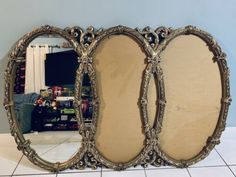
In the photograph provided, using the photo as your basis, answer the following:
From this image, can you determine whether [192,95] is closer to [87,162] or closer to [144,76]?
[144,76]

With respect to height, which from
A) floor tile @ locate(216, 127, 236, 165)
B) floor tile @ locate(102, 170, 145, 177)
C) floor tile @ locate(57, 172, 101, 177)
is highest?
floor tile @ locate(216, 127, 236, 165)

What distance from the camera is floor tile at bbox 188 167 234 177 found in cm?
144

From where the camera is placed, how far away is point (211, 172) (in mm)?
1462

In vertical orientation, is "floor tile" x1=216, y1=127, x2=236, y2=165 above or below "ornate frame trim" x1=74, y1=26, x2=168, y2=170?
below

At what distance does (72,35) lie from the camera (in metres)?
1.44

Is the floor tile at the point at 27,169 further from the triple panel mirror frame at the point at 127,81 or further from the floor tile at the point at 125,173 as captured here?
the floor tile at the point at 125,173

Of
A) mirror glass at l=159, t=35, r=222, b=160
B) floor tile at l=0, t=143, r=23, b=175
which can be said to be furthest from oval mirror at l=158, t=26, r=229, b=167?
floor tile at l=0, t=143, r=23, b=175

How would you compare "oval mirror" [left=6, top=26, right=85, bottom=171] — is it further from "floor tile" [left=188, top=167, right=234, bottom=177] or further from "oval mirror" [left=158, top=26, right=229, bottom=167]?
"floor tile" [left=188, top=167, right=234, bottom=177]

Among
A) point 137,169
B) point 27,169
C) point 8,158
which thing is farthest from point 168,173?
point 8,158

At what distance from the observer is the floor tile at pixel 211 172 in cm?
144

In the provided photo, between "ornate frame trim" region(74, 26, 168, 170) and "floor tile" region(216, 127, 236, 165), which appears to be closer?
"ornate frame trim" region(74, 26, 168, 170)

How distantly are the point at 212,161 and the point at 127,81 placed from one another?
1.87 feet

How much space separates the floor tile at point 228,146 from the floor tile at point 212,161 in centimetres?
3

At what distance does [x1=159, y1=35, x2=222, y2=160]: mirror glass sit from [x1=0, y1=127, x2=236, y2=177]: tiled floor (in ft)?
0.26
